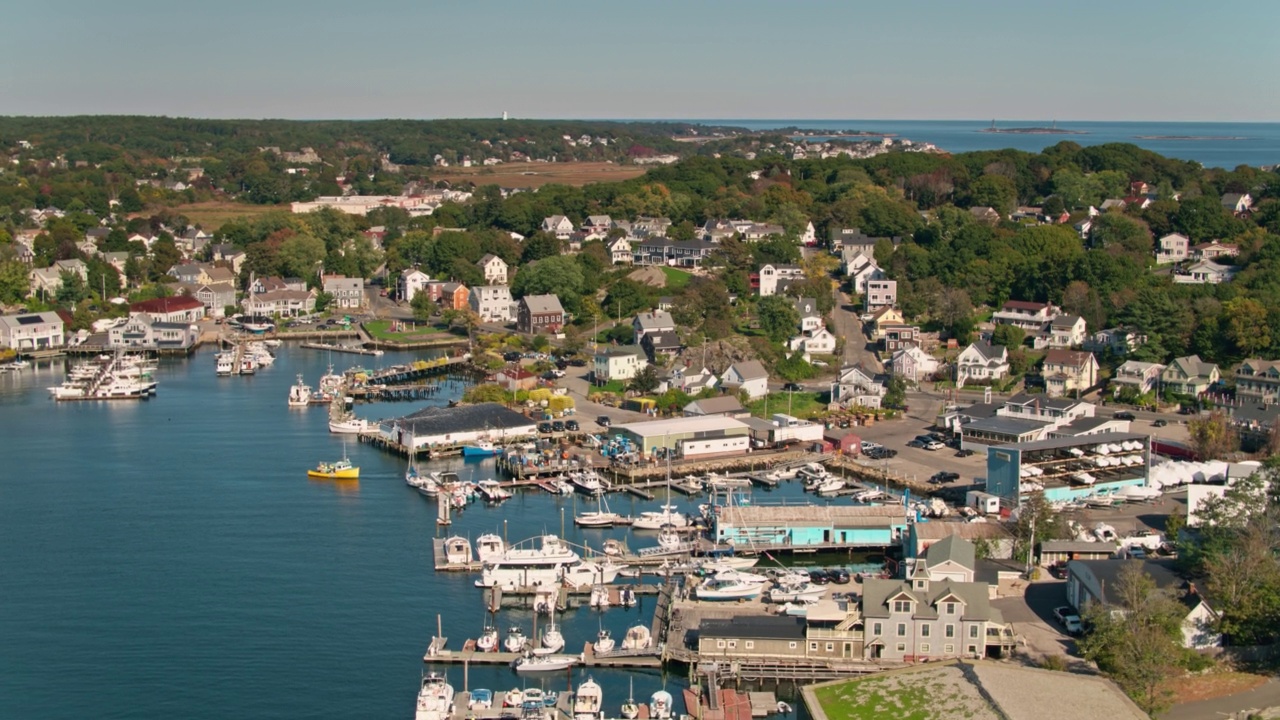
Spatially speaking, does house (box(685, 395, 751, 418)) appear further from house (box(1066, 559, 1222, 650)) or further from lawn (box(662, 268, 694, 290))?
lawn (box(662, 268, 694, 290))

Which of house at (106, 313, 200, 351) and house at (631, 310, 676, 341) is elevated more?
house at (631, 310, 676, 341)

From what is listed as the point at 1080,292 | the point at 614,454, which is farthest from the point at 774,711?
the point at 1080,292

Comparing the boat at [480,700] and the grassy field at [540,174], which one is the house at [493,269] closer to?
the boat at [480,700]

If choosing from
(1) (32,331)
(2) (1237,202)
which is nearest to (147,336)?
(1) (32,331)

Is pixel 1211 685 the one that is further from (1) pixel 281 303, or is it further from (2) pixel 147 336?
(1) pixel 281 303

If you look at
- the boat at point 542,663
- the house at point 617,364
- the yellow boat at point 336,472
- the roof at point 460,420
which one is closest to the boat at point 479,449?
the roof at point 460,420

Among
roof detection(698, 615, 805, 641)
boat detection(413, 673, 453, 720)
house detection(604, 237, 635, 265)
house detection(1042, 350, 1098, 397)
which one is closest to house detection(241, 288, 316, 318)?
house detection(604, 237, 635, 265)
